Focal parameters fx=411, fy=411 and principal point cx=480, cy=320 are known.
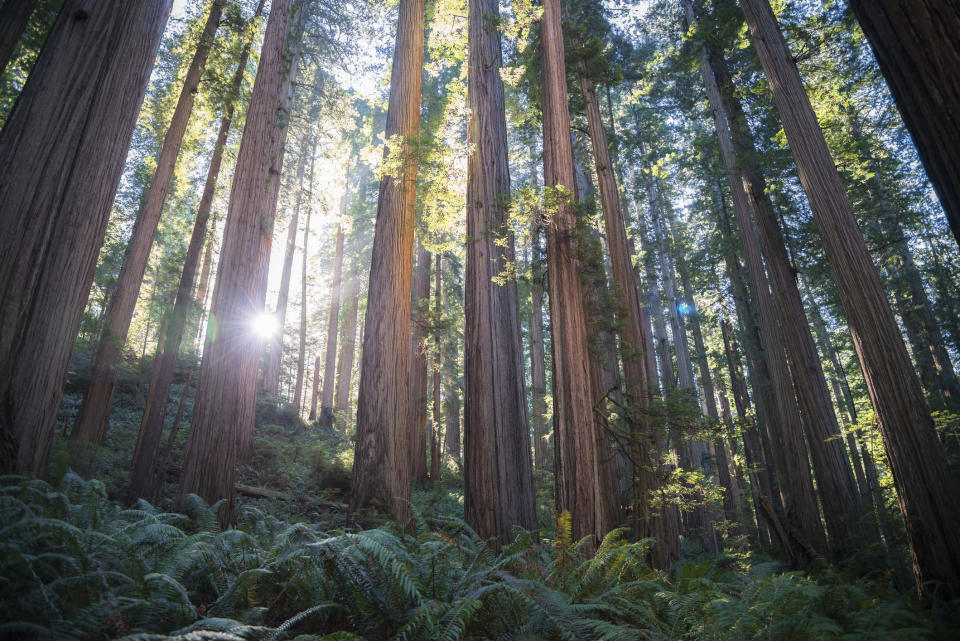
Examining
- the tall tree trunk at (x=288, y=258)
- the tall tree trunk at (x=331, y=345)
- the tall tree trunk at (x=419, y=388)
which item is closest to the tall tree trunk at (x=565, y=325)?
the tall tree trunk at (x=419, y=388)

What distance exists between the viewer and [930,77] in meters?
1.44

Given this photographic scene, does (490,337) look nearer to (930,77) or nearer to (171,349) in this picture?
(930,77)

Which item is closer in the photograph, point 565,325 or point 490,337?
point 565,325

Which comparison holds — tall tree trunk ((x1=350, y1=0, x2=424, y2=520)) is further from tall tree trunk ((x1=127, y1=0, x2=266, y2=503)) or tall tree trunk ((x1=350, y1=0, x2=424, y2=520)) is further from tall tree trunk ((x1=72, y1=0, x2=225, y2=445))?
tall tree trunk ((x1=72, y1=0, x2=225, y2=445))

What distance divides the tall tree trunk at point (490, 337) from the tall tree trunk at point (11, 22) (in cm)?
500


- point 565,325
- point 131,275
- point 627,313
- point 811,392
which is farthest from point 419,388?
point 811,392

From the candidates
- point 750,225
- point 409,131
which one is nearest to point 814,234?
point 750,225

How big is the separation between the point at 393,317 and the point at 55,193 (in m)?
3.53

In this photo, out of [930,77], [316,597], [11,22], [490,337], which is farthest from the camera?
[490,337]

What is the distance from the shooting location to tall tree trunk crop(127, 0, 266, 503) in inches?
255

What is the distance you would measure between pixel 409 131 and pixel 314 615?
6.16 m

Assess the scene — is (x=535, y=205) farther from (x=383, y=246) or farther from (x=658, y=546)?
(x=658, y=546)

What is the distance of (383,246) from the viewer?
593 cm

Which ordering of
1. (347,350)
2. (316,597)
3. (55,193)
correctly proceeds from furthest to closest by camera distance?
(347,350), (55,193), (316,597)
